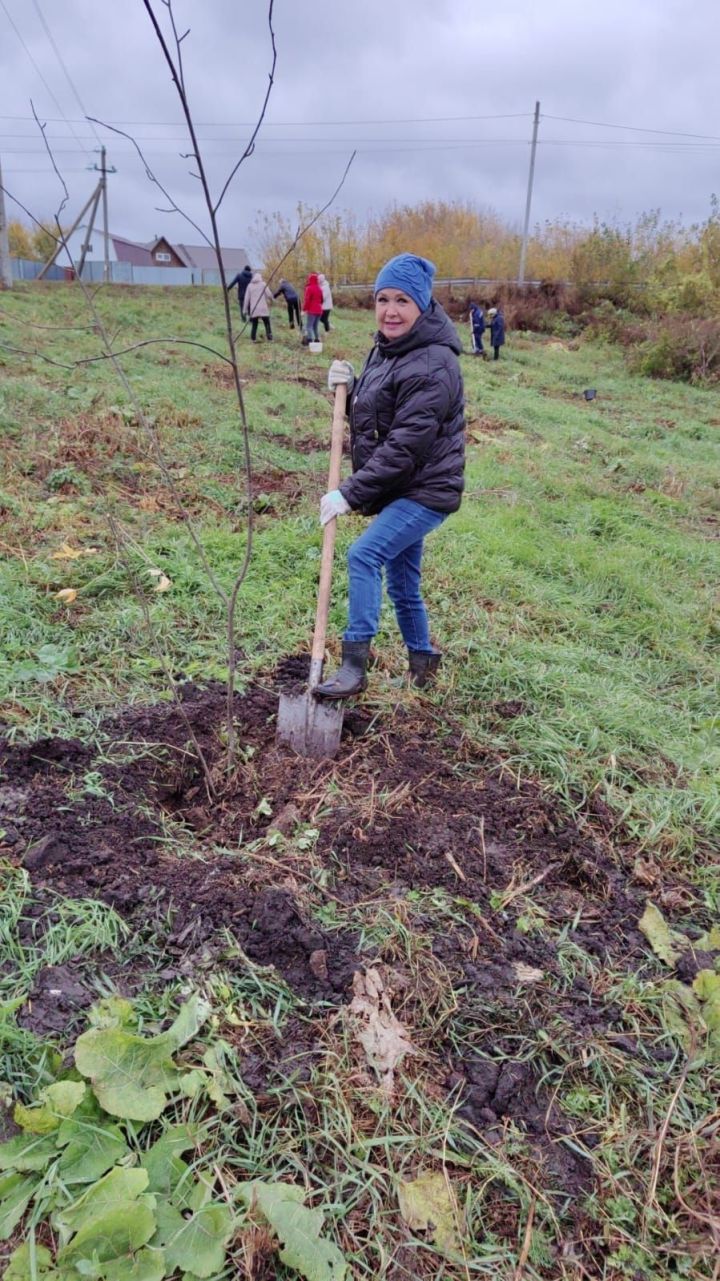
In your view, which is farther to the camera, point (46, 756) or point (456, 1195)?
point (46, 756)

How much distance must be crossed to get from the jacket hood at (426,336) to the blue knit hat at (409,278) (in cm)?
6

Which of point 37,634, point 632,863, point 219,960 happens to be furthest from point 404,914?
point 37,634

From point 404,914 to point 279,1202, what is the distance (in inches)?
33.1

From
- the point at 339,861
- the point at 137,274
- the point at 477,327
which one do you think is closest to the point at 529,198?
the point at 477,327

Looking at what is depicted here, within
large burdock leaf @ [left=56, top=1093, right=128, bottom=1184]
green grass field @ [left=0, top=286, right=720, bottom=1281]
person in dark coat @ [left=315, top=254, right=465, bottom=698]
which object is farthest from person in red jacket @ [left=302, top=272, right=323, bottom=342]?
large burdock leaf @ [left=56, top=1093, right=128, bottom=1184]

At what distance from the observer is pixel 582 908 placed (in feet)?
7.66

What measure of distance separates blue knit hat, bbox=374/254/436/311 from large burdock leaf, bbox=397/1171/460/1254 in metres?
2.72

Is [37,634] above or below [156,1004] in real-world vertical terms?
above

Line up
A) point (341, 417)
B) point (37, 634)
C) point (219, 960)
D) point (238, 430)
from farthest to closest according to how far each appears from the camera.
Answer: point (238, 430) → point (37, 634) → point (341, 417) → point (219, 960)

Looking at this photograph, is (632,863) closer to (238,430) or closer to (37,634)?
(37,634)

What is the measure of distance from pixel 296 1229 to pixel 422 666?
229 cm

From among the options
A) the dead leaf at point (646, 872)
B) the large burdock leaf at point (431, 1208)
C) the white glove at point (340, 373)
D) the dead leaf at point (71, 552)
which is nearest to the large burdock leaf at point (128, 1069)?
the large burdock leaf at point (431, 1208)

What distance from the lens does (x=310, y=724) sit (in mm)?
2904

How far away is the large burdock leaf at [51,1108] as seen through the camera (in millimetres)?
1521
